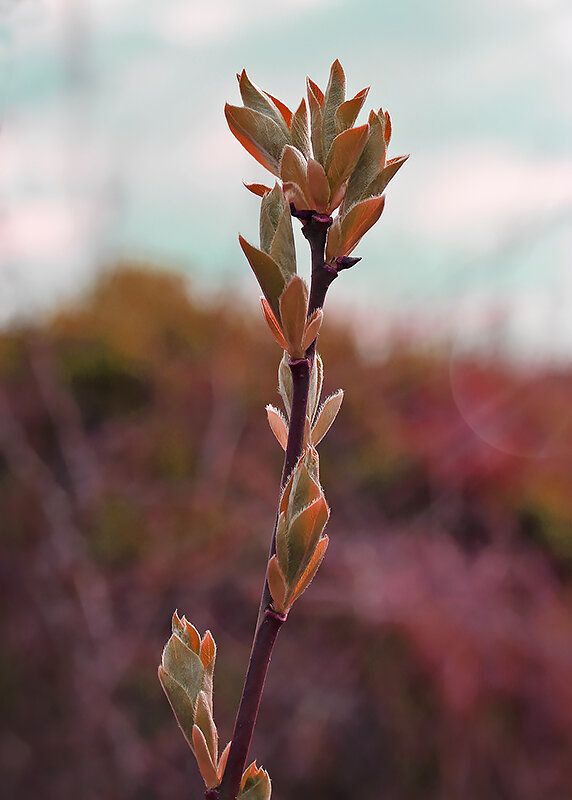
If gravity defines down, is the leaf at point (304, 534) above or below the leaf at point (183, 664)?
above

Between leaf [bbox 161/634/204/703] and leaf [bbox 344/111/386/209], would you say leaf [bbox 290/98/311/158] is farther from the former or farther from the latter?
leaf [bbox 161/634/204/703]

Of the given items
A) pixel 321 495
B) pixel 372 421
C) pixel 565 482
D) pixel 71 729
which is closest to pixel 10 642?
pixel 71 729

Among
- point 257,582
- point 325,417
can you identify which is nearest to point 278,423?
point 325,417

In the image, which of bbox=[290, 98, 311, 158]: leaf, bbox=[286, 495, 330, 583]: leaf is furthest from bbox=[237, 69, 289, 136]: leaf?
bbox=[286, 495, 330, 583]: leaf

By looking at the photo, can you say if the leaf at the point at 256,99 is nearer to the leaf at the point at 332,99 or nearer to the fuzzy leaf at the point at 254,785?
the leaf at the point at 332,99

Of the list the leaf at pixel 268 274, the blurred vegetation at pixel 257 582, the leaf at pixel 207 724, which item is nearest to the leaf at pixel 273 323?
the leaf at pixel 268 274

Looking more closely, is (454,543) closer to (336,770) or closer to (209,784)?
(336,770)
